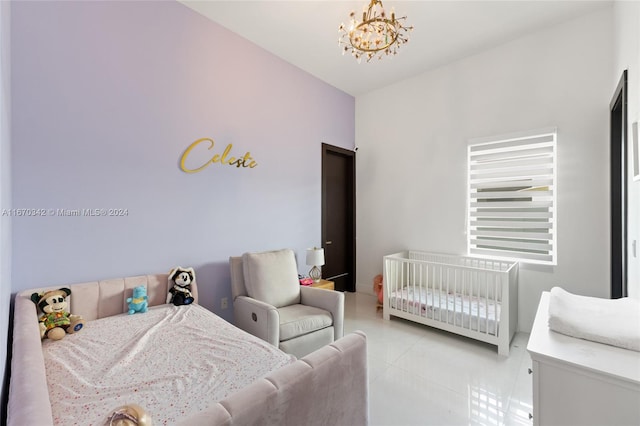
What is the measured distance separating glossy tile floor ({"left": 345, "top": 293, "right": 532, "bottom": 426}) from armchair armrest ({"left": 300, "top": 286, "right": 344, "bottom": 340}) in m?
0.36

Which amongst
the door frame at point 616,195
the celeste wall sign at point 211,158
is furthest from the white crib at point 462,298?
the celeste wall sign at point 211,158

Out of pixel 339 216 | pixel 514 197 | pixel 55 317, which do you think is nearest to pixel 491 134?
pixel 514 197

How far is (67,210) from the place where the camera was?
74.3 inches

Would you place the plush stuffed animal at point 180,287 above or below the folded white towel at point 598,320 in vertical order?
below

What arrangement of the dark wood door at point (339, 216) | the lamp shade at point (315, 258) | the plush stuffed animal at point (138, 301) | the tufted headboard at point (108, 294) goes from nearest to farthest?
the tufted headboard at point (108, 294) → the plush stuffed animal at point (138, 301) → the lamp shade at point (315, 258) → the dark wood door at point (339, 216)

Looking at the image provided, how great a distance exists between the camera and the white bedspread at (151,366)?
103 cm

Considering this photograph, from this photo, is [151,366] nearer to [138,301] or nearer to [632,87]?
[138,301]

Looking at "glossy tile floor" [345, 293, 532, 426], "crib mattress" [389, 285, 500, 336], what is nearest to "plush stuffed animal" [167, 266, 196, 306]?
"glossy tile floor" [345, 293, 532, 426]

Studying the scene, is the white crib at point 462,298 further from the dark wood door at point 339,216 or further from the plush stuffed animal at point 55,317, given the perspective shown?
the plush stuffed animal at point 55,317

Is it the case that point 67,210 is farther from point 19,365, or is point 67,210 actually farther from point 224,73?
point 224,73

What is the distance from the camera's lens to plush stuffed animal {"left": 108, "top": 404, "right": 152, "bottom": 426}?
632 mm

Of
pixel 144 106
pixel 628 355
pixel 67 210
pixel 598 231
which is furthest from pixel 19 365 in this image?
pixel 598 231

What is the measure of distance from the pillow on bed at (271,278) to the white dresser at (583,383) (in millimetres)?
1923

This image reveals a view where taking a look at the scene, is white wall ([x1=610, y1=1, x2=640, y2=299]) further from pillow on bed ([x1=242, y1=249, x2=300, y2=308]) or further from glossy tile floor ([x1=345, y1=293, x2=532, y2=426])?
pillow on bed ([x1=242, y1=249, x2=300, y2=308])
